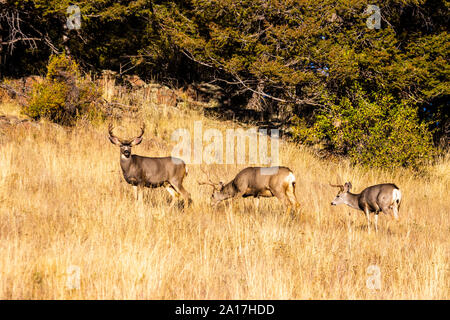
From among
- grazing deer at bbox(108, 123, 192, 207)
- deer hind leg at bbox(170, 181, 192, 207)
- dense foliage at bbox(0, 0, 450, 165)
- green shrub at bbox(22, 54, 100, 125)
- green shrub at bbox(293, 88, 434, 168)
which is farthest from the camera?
green shrub at bbox(22, 54, 100, 125)

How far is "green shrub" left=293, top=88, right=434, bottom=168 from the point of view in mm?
13422

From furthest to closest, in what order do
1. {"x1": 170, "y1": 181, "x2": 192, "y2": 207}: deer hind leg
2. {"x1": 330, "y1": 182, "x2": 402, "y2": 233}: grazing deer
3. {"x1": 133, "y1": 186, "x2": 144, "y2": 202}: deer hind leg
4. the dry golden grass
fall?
{"x1": 170, "y1": 181, "x2": 192, "y2": 207}: deer hind leg → {"x1": 133, "y1": 186, "x2": 144, "y2": 202}: deer hind leg → {"x1": 330, "y1": 182, "x2": 402, "y2": 233}: grazing deer → the dry golden grass

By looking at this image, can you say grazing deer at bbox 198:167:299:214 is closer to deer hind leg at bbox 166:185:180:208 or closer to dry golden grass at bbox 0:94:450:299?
dry golden grass at bbox 0:94:450:299

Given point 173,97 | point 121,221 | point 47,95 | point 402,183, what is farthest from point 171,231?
point 173,97

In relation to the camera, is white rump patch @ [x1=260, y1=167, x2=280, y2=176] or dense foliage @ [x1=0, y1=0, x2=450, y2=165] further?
dense foliage @ [x1=0, y1=0, x2=450, y2=165]

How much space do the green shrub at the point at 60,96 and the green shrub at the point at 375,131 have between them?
731cm

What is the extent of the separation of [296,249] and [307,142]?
9.76 meters

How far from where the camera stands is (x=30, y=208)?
291 inches

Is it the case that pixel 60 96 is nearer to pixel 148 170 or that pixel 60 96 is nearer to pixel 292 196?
pixel 148 170

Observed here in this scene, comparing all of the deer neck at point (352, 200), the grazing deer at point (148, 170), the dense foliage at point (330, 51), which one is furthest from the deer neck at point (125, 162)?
the dense foliage at point (330, 51)

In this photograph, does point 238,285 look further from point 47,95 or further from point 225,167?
point 47,95

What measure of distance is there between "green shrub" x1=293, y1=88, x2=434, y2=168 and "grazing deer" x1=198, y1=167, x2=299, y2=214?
5346mm

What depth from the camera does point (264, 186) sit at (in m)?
9.23

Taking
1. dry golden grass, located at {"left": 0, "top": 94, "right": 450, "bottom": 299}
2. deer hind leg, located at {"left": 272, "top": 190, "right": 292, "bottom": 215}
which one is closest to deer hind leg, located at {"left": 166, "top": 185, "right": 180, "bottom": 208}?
dry golden grass, located at {"left": 0, "top": 94, "right": 450, "bottom": 299}
